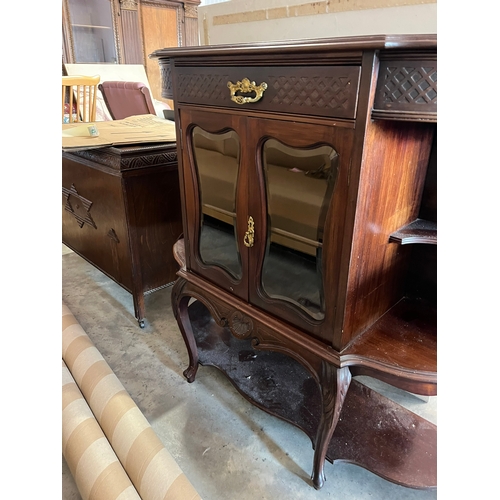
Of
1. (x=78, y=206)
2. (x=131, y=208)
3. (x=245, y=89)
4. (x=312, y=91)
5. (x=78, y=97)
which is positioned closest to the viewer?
(x=312, y=91)

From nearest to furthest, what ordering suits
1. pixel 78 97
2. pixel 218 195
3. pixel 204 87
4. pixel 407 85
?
pixel 407 85
pixel 204 87
pixel 218 195
pixel 78 97

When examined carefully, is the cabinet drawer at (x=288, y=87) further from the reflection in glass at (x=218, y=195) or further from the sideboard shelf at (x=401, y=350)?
the sideboard shelf at (x=401, y=350)

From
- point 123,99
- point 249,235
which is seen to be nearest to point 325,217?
point 249,235

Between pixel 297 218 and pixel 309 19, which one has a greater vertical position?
pixel 309 19

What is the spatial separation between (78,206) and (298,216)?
1.47 meters

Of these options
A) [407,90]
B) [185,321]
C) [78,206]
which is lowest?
[185,321]

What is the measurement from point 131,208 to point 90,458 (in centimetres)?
94

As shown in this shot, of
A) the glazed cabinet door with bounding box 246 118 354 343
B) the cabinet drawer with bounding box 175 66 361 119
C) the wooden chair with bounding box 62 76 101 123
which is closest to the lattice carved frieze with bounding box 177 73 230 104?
the cabinet drawer with bounding box 175 66 361 119

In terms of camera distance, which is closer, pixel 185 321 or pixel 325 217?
pixel 325 217

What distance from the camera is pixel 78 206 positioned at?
197 cm

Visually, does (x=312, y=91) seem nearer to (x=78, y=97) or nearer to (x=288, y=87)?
(x=288, y=87)

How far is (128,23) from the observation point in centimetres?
481
